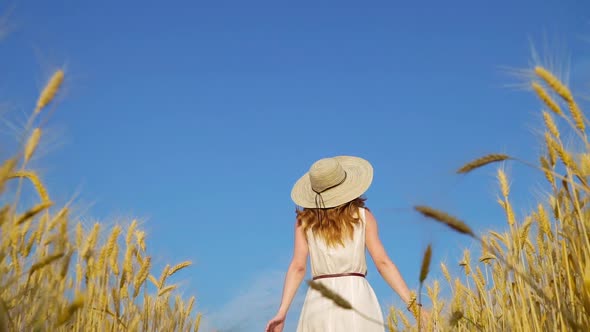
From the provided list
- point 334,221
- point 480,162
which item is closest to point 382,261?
point 334,221

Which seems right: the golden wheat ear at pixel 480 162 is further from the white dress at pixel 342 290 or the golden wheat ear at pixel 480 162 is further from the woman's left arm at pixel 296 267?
the woman's left arm at pixel 296 267

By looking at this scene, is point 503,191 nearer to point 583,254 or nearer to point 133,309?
point 583,254

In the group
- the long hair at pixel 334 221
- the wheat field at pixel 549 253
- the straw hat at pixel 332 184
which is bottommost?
the wheat field at pixel 549 253

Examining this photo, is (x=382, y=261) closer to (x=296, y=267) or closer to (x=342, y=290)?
(x=342, y=290)

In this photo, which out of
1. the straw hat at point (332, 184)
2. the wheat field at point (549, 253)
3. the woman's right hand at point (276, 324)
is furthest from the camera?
the straw hat at point (332, 184)

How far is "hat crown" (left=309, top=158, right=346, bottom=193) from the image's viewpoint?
155 inches

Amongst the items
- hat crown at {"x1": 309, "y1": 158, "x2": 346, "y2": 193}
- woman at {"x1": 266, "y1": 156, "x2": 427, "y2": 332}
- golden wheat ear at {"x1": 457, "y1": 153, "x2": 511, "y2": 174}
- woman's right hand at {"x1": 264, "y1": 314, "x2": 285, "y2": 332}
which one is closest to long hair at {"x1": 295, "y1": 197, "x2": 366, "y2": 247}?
woman at {"x1": 266, "y1": 156, "x2": 427, "y2": 332}

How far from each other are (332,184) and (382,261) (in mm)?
607

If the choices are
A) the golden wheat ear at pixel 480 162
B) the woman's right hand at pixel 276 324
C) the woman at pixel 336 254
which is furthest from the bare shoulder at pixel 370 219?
the golden wheat ear at pixel 480 162

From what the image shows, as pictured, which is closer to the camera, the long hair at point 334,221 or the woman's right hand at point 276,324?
the woman's right hand at point 276,324

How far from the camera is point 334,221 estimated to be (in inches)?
152

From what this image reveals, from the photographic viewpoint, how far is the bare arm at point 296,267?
3914mm

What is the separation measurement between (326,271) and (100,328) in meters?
1.44

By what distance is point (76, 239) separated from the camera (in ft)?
10.4
